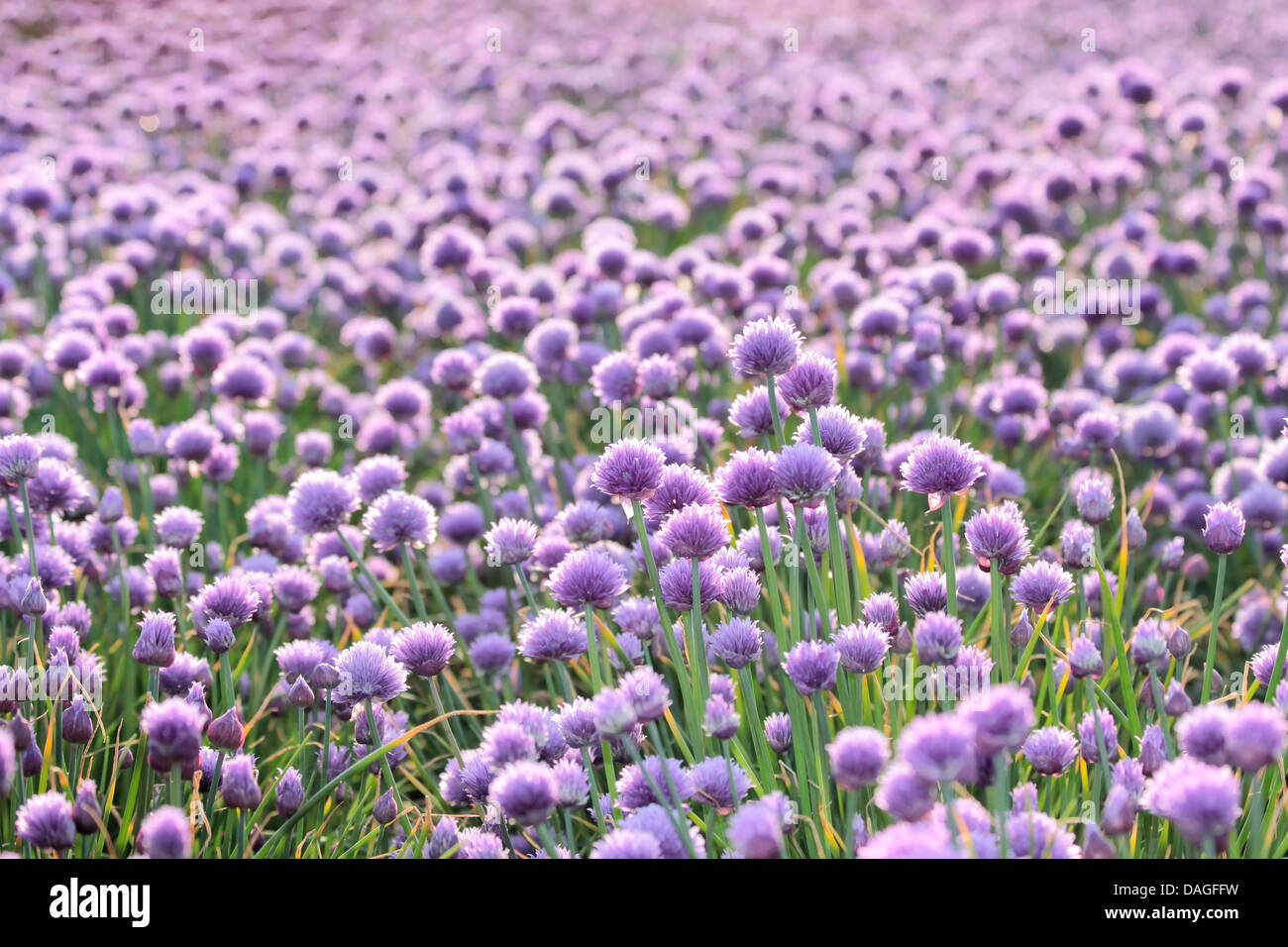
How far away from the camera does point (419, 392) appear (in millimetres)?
3797

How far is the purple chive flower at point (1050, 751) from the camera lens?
191 cm

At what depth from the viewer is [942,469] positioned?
1977 mm

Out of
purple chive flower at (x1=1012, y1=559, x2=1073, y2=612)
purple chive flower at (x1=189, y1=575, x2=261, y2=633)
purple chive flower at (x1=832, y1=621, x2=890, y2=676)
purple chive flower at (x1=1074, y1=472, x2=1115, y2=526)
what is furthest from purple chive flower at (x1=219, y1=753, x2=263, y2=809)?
purple chive flower at (x1=1074, y1=472, x2=1115, y2=526)

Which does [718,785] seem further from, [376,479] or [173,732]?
[376,479]

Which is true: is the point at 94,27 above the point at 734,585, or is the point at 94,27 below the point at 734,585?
above

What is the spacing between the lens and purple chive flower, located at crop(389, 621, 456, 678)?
217 centimetres

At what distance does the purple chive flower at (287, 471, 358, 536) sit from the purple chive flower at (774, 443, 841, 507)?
114 cm

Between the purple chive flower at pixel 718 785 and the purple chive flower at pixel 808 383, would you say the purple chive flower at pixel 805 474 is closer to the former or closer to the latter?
the purple chive flower at pixel 808 383

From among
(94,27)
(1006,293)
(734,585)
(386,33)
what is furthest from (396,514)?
(386,33)

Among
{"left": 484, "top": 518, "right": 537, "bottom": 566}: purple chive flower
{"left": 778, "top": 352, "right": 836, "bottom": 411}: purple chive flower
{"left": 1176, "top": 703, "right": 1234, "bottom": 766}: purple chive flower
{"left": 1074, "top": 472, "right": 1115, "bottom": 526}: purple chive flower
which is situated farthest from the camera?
{"left": 484, "top": 518, "right": 537, "bottom": 566}: purple chive flower

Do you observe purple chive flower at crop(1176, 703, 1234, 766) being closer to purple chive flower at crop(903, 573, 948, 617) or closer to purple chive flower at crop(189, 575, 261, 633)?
purple chive flower at crop(903, 573, 948, 617)

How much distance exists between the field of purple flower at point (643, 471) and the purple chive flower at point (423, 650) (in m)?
0.01

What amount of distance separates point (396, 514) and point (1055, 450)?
6.82ft

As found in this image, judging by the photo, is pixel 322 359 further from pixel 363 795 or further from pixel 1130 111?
pixel 1130 111
